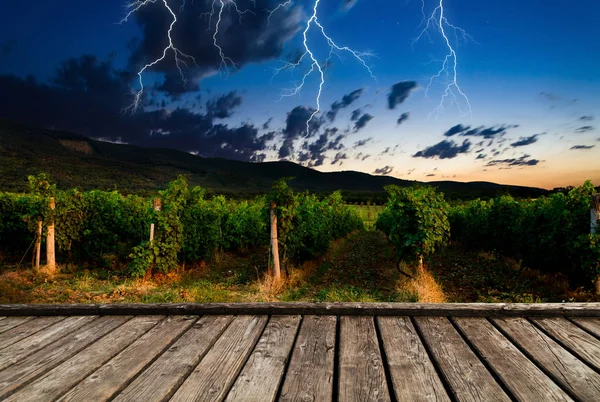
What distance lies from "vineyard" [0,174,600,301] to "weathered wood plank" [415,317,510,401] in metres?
5.81

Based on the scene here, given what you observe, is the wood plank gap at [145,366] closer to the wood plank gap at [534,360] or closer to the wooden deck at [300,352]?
the wooden deck at [300,352]

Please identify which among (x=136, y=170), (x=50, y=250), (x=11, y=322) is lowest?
(x=50, y=250)

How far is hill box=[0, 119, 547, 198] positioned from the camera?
76000 millimetres

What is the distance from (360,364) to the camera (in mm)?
1860

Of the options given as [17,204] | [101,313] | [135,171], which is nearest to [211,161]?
[135,171]

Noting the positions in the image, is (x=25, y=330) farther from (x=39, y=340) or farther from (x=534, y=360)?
(x=534, y=360)

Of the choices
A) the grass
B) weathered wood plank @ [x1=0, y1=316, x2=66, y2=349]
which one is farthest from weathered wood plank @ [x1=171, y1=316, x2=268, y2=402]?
the grass

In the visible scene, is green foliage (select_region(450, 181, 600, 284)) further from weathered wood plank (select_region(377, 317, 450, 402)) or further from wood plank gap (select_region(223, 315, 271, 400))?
wood plank gap (select_region(223, 315, 271, 400))

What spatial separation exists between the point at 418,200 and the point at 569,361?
10.3 metres

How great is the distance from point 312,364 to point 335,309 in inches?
31.3

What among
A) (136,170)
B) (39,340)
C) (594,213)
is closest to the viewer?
(39,340)

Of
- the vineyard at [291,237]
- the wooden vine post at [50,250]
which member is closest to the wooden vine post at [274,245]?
the vineyard at [291,237]

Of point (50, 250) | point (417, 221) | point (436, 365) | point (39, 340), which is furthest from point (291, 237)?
point (436, 365)

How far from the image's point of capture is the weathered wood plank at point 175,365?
1.61m
